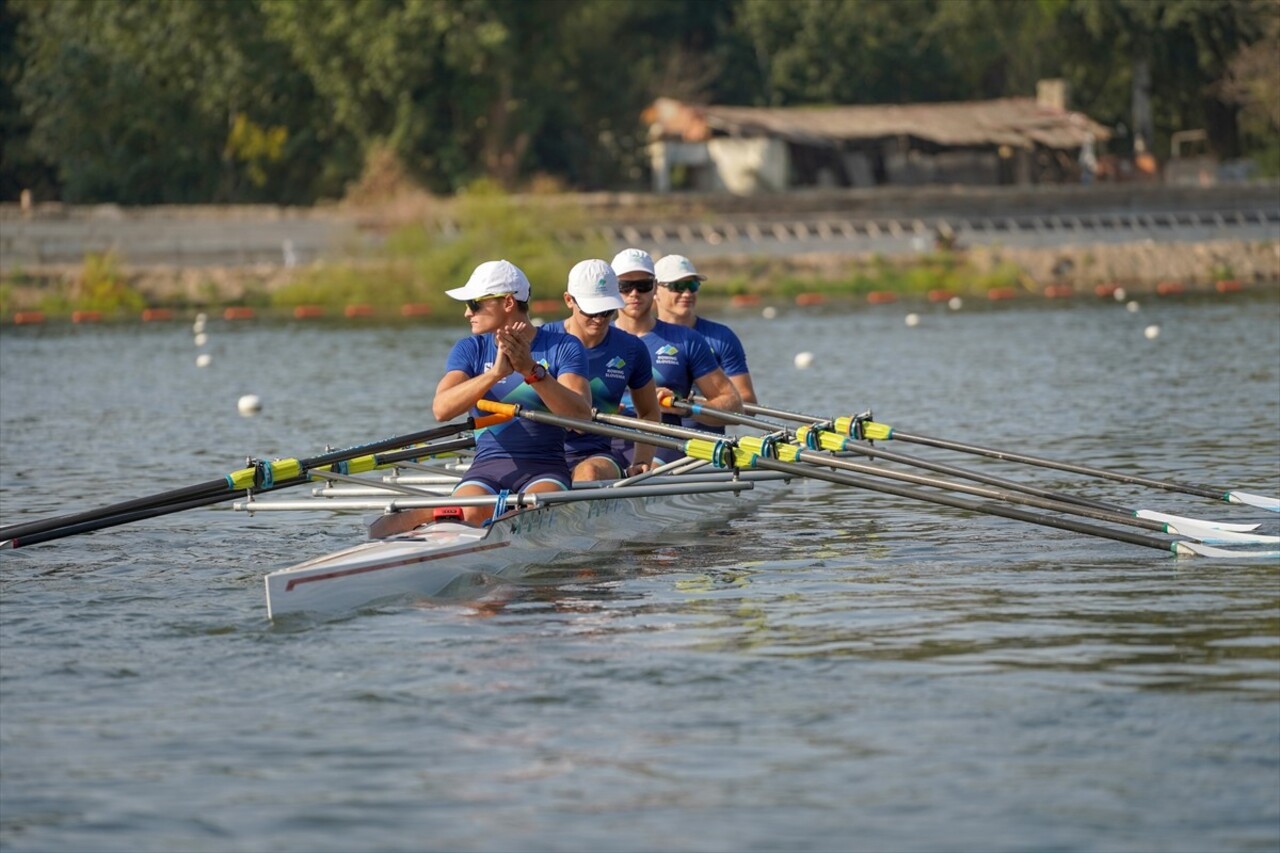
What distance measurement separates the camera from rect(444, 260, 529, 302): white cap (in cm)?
1112

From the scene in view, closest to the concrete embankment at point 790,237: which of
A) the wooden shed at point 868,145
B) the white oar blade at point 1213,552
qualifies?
the wooden shed at point 868,145

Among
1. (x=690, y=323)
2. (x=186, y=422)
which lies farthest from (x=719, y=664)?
(x=186, y=422)

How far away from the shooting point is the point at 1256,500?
1247 centimetres

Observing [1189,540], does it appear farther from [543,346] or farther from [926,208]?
[926,208]

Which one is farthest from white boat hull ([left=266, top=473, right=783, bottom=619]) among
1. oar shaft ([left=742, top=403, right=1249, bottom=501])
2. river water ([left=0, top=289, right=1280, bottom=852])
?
oar shaft ([left=742, top=403, right=1249, bottom=501])

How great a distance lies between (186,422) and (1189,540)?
14.2 metres

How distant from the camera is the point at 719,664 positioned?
9.00 meters

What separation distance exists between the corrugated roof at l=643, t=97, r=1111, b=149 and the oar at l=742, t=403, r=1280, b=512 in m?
49.1

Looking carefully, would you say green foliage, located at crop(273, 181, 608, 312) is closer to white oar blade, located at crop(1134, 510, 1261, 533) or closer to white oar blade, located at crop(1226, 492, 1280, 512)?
white oar blade, located at crop(1226, 492, 1280, 512)

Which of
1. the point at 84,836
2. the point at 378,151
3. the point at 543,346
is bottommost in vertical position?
the point at 84,836

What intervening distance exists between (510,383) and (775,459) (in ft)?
5.45

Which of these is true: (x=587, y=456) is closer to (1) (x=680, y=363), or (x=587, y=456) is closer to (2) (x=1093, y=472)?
(1) (x=680, y=363)

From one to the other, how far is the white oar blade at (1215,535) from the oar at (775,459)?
0.23 ft

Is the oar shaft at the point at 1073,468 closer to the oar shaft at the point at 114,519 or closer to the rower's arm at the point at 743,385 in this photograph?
the rower's arm at the point at 743,385
